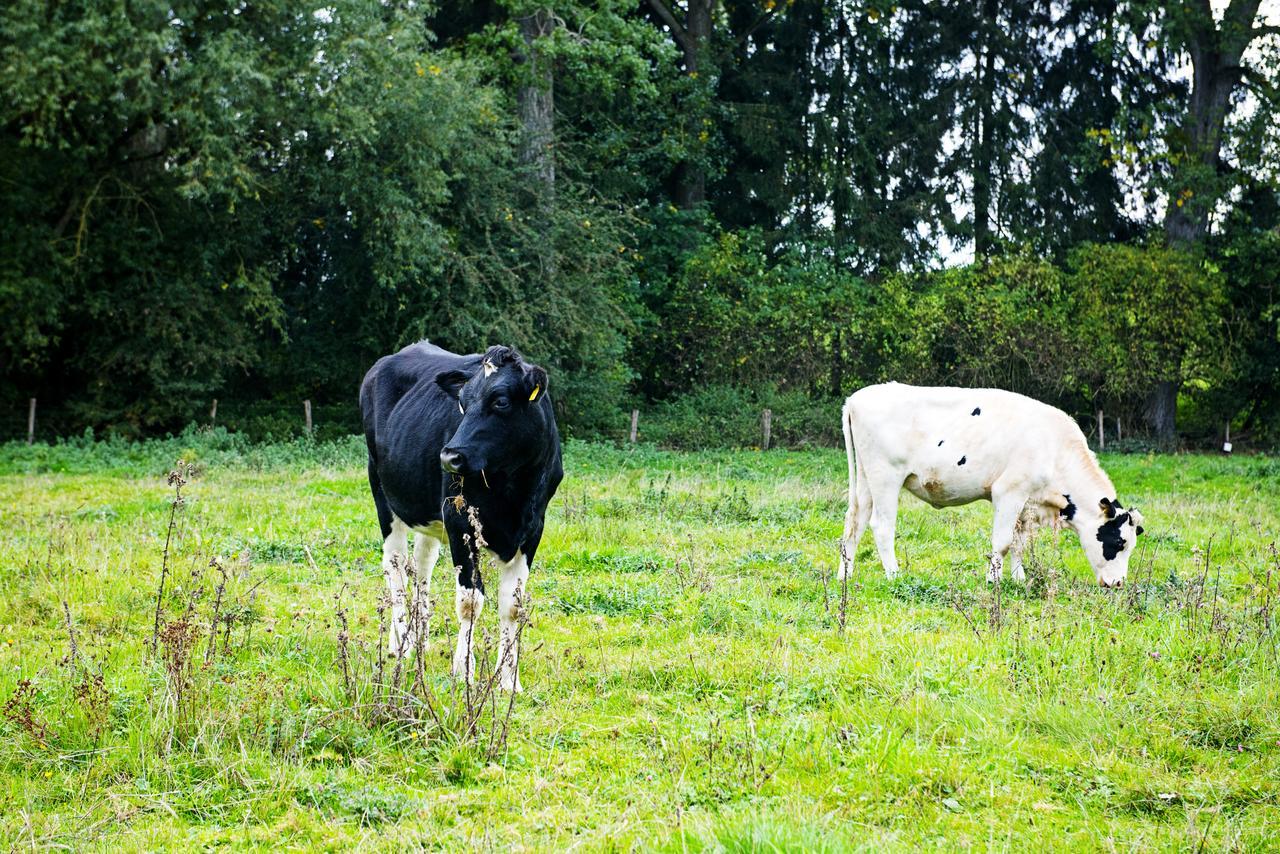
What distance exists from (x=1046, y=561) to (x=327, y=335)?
19835 mm

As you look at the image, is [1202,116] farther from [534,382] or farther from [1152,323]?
[534,382]

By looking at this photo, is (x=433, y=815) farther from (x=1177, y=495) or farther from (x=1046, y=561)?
(x=1177, y=495)

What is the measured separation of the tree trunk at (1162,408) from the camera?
99.0 ft

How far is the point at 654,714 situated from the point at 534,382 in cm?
181

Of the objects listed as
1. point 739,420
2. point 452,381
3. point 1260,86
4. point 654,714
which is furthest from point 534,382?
point 1260,86

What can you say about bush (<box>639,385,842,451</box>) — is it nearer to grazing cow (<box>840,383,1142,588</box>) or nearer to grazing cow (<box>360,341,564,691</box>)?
grazing cow (<box>840,383,1142,588</box>)

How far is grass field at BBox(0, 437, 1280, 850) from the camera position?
14.0 feet

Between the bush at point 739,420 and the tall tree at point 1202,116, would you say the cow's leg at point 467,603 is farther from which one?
the tall tree at point 1202,116

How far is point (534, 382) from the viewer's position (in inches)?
243

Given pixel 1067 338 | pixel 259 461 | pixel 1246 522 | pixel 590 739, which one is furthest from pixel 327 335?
pixel 590 739

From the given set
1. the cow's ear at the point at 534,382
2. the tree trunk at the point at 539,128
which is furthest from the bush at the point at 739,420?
the cow's ear at the point at 534,382

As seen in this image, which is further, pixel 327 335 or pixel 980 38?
pixel 980 38

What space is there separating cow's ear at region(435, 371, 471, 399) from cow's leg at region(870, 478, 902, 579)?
171 inches

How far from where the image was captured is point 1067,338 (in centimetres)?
2936
